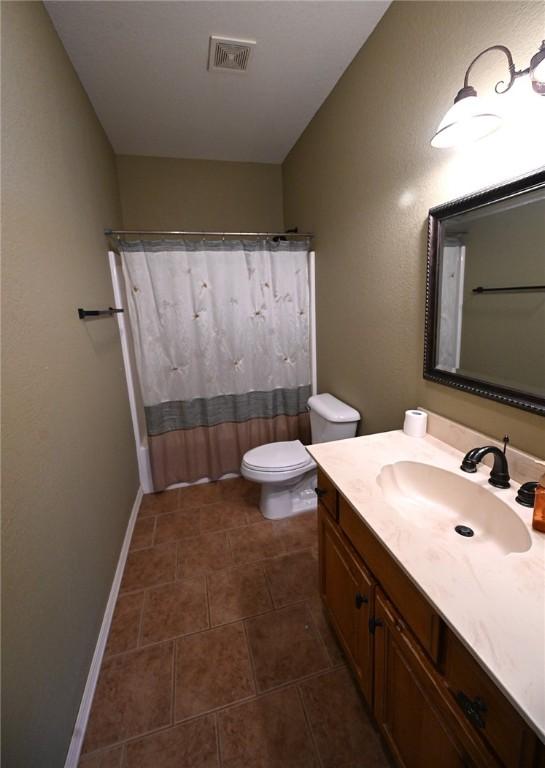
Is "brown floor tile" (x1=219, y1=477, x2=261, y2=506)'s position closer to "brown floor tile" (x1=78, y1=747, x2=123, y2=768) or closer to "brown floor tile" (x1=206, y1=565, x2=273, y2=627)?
"brown floor tile" (x1=206, y1=565, x2=273, y2=627)

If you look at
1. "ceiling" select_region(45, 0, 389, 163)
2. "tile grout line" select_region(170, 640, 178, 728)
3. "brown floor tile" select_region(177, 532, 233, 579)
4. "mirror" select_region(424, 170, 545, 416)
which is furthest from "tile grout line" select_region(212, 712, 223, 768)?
"ceiling" select_region(45, 0, 389, 163)

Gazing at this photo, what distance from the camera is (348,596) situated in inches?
45.5

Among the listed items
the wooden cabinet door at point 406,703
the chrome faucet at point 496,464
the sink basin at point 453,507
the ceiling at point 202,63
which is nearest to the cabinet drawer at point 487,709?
the wooden cabinet door at point 406,703

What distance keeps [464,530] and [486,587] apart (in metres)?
0.31

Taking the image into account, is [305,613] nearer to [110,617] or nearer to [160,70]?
[110,617]

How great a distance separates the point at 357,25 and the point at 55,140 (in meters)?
1.40

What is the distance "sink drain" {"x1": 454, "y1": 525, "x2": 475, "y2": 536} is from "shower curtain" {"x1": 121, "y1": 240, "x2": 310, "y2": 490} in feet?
5.65

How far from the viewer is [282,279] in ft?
7.93

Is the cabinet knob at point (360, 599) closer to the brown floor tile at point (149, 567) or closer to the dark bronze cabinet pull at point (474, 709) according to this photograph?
the dark bronze cabinet pull at point (474, 709)

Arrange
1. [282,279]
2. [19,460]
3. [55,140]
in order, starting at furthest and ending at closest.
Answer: [282,279]
[55,140]
[19,460]

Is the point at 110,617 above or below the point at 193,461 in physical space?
below

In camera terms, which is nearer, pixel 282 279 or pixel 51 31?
pixel 51 31

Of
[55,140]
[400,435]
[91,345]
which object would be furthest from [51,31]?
[400,435]

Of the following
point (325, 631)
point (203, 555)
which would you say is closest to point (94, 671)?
point (203, 555)
